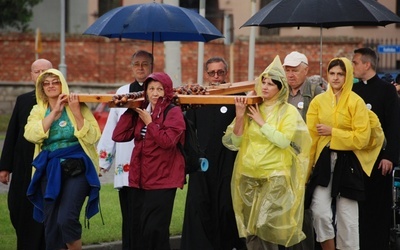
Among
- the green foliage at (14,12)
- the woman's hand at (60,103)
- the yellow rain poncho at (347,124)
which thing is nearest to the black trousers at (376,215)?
the yellow rain poncho at (347,124)

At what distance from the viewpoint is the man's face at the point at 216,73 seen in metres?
9.89

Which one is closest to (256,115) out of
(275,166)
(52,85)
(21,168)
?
(275,166)

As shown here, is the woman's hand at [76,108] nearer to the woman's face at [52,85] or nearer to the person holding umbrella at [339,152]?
the woman's face at [52,85]

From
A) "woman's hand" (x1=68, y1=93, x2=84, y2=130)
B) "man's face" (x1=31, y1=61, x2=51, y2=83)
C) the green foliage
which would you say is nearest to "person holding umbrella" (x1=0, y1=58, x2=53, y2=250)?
"man's face" (x1=31, y1=61, x2=51, y2=83)

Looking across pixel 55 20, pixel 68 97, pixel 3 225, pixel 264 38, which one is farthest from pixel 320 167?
pixel 55 20

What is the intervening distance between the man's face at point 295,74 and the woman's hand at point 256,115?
1.32 meters

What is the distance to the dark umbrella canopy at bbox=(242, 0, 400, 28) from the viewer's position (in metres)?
10.2

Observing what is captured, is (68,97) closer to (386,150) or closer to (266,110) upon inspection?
(266,110)

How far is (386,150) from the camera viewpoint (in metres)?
9.91

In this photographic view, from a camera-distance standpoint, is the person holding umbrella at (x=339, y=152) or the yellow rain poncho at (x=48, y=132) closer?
the yellow rain poncho at (x=48, y=132)

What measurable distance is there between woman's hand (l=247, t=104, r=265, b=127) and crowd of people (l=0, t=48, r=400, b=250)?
0.4 inches

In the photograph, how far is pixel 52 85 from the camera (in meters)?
8.74

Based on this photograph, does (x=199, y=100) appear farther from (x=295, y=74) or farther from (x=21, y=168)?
(x=21, y=168)

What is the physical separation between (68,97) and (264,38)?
26.7 meters
